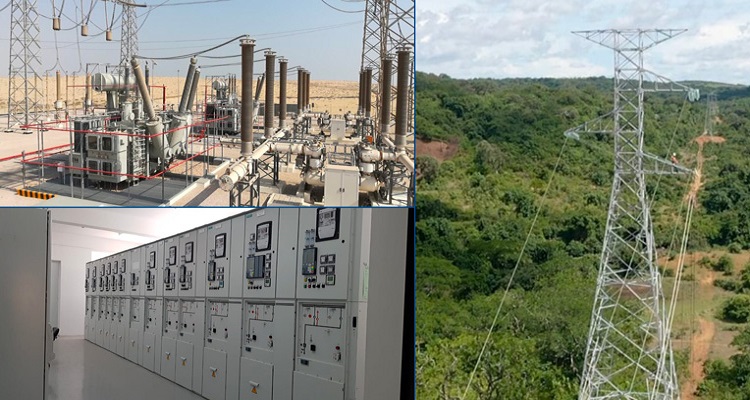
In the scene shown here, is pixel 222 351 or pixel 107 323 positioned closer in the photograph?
pixel 222 351

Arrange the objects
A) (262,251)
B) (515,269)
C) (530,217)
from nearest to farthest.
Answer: (262,251) < (515,269) < (530,217)

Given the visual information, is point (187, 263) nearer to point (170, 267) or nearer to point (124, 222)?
point (170, 267)

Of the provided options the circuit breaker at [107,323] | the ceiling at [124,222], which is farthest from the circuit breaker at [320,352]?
the circuit breaker at [107,323]

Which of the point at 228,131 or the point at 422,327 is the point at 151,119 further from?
the point at 422,327

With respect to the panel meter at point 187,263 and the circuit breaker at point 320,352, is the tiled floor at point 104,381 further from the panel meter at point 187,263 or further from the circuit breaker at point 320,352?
the circuit breaker at point 320,352

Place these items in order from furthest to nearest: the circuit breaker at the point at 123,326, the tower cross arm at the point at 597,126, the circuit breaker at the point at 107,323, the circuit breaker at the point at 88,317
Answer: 1. the tower cross arm at the point at 597,126
2. the circuit breaker at the point at 88,317
3. the circuit breaker at the point at 107,323
4. the circuit breaker at the point at 123,326

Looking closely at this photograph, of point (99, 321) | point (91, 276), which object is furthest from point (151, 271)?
point (91, 276)

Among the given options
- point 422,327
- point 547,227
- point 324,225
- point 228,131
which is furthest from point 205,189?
point 547,227
